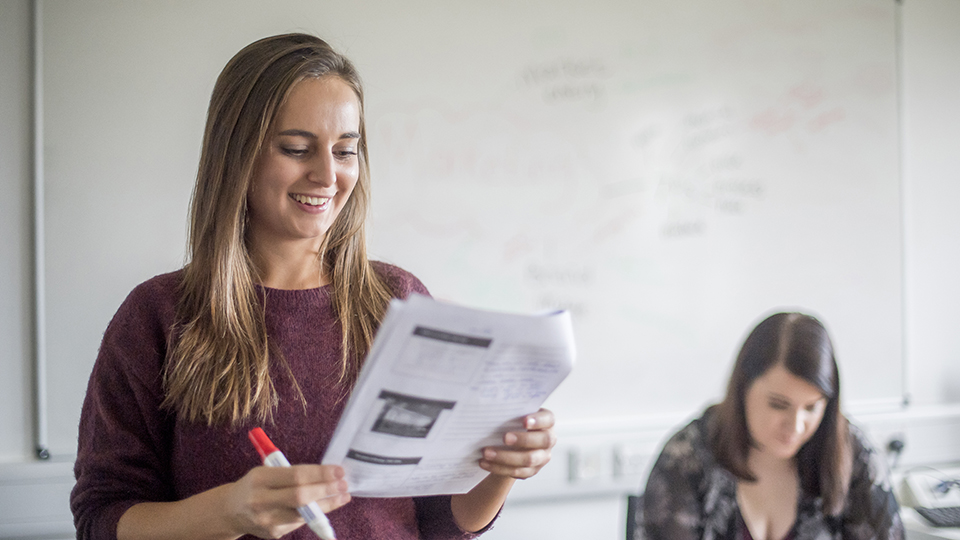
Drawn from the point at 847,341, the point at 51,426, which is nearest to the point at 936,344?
the point at 847,341

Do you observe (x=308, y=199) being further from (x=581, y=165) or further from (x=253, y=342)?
(x=581, y=165)

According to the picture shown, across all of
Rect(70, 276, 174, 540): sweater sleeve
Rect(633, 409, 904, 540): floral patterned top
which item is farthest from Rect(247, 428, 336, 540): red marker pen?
Rect(633, 409, 904, 540): floral patterned top

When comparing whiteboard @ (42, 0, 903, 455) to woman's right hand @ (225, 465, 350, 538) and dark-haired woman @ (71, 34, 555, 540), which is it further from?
woman's right hand @ (225, 465, 350, 538)

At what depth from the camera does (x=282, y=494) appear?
699 millimetres

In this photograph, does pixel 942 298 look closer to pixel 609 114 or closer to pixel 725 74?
pixel 725 74

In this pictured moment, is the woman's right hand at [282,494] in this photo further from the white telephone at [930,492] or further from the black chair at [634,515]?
the white telephone at [930,492]

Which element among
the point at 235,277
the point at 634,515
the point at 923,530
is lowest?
the point at 923,530

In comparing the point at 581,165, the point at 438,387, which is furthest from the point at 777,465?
the point at 438,387

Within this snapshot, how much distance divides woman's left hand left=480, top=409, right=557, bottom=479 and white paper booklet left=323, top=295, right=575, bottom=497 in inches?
0.5

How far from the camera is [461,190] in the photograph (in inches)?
77.5

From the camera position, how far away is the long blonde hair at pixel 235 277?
915mm

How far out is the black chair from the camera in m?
1.57

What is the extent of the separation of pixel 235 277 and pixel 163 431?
0.22 m

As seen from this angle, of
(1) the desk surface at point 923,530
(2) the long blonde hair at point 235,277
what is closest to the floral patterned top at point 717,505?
(1) the desk surface at point 923,530
